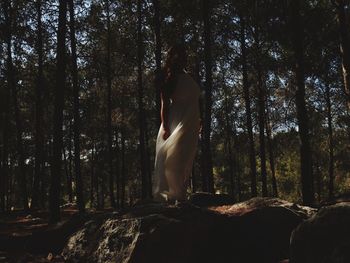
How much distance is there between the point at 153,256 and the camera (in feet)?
19.6

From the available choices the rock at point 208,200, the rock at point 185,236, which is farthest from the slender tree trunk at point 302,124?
the rock at point 185,236

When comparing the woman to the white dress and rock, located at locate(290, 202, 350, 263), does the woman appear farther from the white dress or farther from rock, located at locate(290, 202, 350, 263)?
rock, located at locate(290, 202, 350, 263)

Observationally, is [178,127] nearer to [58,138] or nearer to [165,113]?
[165,113]

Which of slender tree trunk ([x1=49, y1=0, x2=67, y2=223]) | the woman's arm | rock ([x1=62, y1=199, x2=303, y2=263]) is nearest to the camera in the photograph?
rock ([x1=62, y1=199, x2=303, y2=263])

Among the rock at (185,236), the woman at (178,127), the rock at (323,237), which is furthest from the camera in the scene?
the woman at (178,127)

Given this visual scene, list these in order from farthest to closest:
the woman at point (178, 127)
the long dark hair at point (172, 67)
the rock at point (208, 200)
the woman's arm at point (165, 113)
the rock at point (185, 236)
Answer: the rock at point (208, 200), the woman's arm at point (165, 113), the woman at point (178, 127), the long dark hair at point (172, 67), the rock at point (185, 236)

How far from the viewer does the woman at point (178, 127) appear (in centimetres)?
771

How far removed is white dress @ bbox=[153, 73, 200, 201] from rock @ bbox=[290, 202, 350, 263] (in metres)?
2.95

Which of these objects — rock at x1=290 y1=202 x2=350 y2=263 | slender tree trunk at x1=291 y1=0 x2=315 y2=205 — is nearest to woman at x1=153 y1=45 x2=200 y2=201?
rock at x1=290 y1=202 x2=350 y2=263

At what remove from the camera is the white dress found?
25.3 feet

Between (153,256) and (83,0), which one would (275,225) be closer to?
(153,256)

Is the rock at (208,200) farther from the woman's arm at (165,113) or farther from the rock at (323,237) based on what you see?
the rock at (323,237)

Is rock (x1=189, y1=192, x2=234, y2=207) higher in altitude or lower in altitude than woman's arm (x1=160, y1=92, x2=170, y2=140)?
lower

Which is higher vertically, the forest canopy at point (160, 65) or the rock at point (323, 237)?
the forest canopy at point (160, 65)
